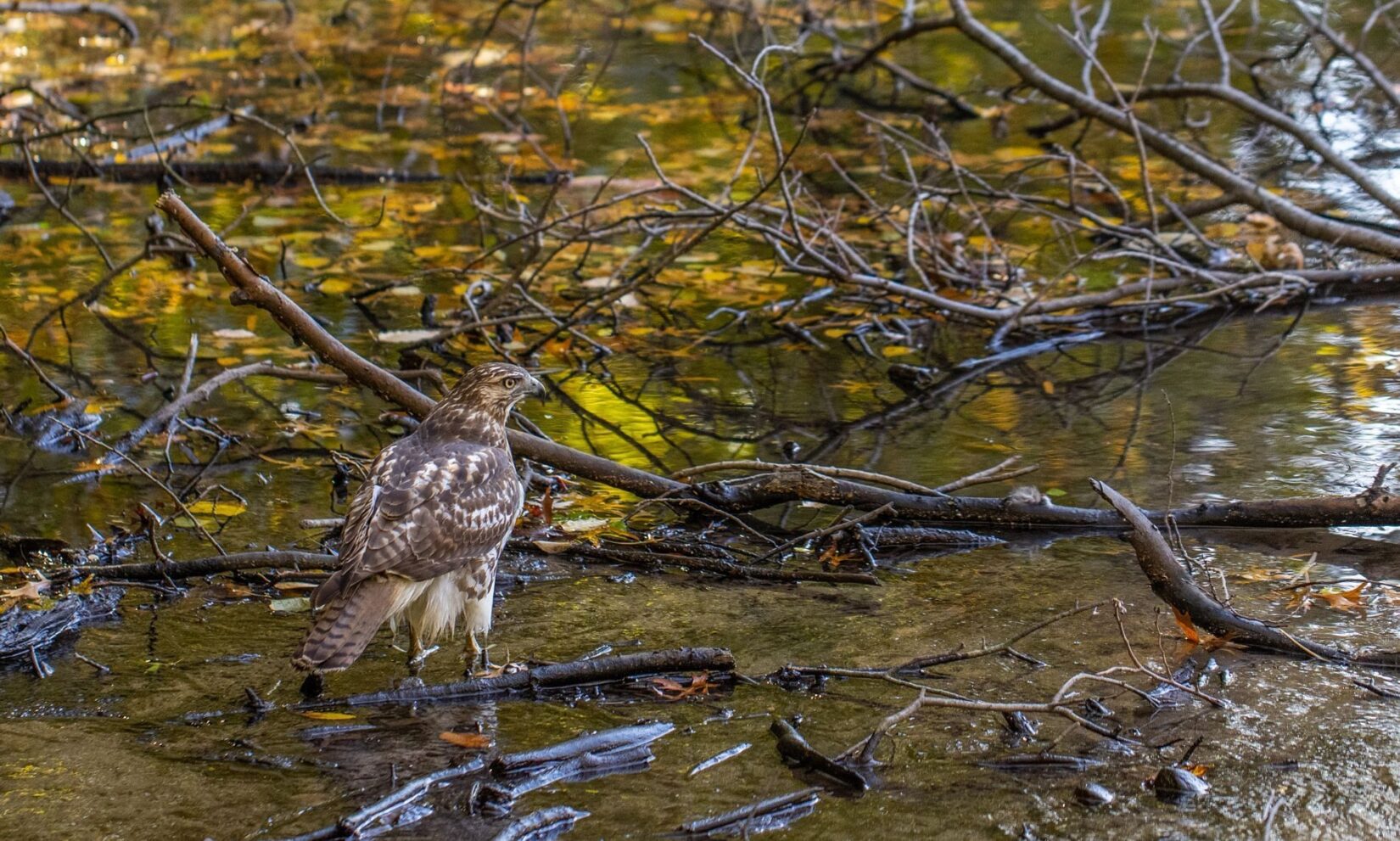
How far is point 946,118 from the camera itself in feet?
38.0

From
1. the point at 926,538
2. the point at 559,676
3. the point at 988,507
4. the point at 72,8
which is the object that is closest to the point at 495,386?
the point at 559,676

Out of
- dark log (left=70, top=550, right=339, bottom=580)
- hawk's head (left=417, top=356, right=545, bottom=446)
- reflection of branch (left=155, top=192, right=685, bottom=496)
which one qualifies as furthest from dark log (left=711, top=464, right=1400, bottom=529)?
dark log (left=70, top=550, right=339, bottom=580)

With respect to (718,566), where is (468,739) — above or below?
above

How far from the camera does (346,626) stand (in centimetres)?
392

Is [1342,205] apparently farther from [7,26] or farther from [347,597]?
[7,26]

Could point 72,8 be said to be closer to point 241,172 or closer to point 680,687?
point 241,172

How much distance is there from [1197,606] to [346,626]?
7.49 ft

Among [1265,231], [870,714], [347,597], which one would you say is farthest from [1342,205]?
[347,597]

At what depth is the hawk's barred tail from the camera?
3.83 metres

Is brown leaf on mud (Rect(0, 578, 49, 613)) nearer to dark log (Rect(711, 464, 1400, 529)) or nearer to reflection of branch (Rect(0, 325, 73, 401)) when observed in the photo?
reflection of branch (Rect(0, 325, 73, 401))

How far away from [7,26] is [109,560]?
11983mm

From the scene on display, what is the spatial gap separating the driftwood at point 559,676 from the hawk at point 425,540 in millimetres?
167

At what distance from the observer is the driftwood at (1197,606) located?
4156 mm

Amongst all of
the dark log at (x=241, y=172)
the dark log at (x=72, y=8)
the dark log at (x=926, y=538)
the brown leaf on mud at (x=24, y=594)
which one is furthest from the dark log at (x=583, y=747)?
the dark log at (x=72, y=8)
